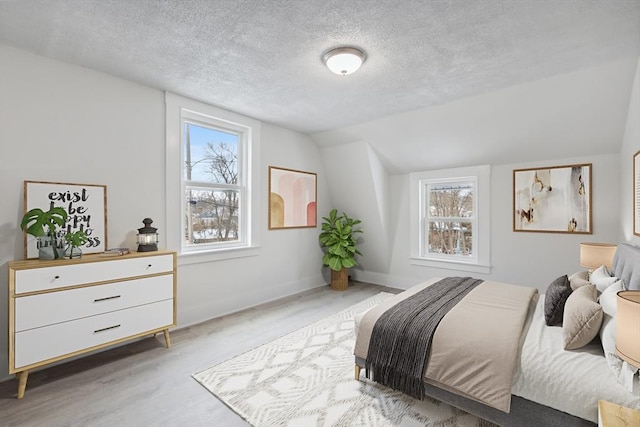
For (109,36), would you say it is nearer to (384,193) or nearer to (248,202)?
(248,202)

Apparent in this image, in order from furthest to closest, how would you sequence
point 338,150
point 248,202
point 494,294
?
point 338,150, point 248,202, point 494,294

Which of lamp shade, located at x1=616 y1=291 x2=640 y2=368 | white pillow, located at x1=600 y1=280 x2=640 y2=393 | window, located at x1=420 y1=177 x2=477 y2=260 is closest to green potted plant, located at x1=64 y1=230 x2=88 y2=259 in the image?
lamp shade, located at x1=616 y1=291 x2=640 y2=368

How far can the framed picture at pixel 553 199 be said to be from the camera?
344cm

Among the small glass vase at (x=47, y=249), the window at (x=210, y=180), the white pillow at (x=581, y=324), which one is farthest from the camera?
the window at (x=210, y=180)

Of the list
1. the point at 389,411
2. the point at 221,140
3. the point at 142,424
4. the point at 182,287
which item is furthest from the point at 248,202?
the point at 389,411

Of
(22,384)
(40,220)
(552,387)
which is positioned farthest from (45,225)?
(552,387)

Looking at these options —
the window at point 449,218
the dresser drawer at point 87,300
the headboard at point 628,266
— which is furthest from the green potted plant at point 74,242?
the window at point 449,218

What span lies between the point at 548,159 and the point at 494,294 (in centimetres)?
216

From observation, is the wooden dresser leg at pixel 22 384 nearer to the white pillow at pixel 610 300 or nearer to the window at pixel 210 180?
the window at pixel 210 180

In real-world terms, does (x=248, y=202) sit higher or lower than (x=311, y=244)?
higher

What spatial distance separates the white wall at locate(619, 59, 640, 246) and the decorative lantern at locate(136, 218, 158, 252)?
13.5ft

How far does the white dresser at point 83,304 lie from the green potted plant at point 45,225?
132mm

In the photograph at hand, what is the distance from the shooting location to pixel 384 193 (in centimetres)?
484

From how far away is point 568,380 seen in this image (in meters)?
1.47
